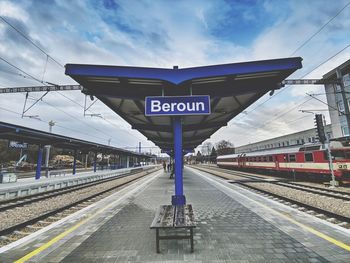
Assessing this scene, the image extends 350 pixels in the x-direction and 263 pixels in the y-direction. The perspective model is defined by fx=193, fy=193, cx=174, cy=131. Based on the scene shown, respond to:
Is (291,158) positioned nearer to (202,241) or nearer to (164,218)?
(202,241)

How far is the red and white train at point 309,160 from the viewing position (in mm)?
12438

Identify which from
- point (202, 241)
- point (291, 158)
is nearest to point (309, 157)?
point (291, 158)

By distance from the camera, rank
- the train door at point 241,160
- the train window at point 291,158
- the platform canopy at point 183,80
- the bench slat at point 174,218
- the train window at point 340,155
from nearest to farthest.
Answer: the bench slat at point 174,218, the platform canopy at point 183,80, the train window at point 340,155, the train window at point 291,158, the train door at point 241,160

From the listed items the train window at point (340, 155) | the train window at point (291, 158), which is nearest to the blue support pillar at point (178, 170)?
the train window at point (340, 155)

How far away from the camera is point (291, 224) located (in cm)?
499

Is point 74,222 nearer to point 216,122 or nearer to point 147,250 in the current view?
point 147,250

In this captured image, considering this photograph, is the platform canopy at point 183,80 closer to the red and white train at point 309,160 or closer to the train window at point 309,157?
the red and white train at point 309,160

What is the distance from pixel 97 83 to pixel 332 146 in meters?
15.2

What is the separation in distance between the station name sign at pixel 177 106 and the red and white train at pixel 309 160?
478 inches

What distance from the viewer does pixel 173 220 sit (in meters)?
3.80

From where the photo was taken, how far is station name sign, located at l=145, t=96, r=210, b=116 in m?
5.62

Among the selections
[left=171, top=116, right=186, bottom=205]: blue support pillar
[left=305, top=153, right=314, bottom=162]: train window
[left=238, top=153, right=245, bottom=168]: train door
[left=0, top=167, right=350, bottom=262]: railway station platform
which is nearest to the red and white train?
[left=305, top=153, right=314, bottom=162]: train window

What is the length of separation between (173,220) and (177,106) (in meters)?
3.12

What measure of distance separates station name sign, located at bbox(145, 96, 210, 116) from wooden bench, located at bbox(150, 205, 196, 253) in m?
2.60
